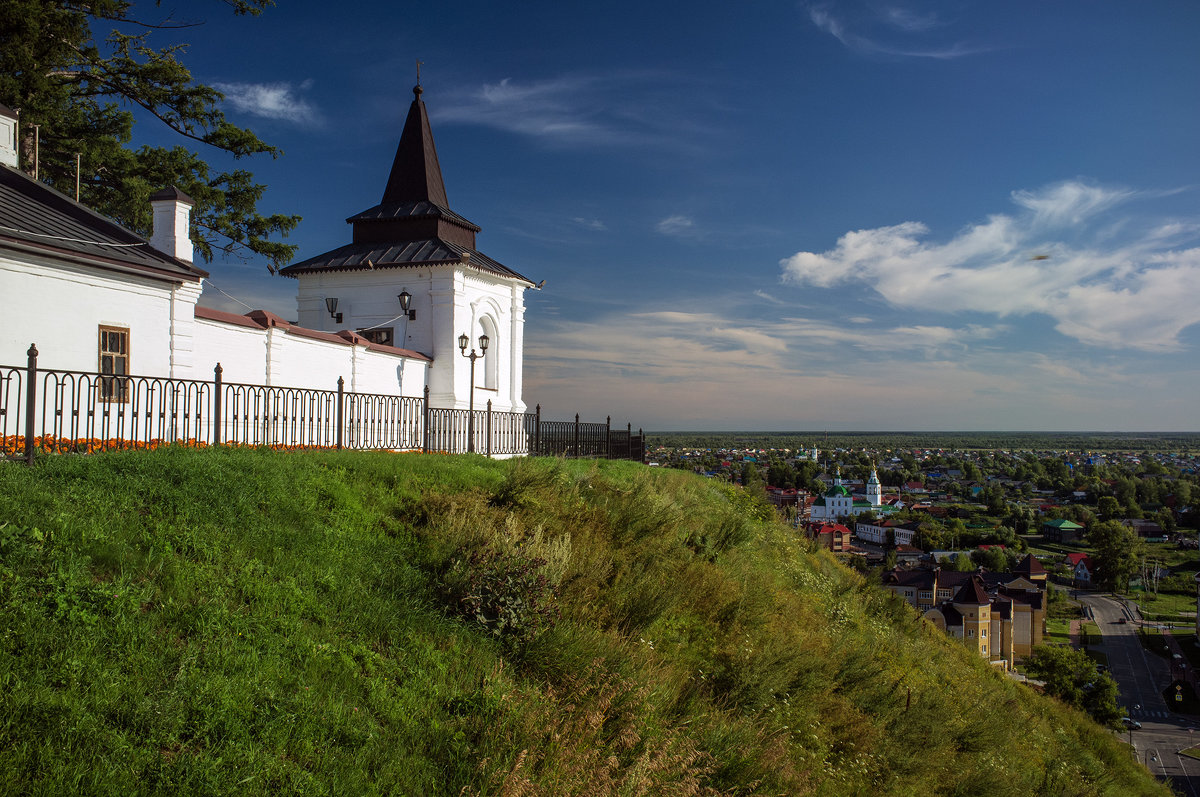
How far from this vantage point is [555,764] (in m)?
4.32

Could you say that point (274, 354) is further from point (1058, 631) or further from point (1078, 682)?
point (1058, 631)

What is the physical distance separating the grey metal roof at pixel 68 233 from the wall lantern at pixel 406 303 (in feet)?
27.0

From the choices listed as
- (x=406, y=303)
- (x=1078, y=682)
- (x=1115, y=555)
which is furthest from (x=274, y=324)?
(x=1115, y=555)

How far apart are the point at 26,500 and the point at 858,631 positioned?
1029 centimetres

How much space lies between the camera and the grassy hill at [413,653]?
3822 millimetres

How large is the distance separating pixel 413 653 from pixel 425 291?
1784 centimetres

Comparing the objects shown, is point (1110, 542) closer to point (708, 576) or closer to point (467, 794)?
point (708, 576)

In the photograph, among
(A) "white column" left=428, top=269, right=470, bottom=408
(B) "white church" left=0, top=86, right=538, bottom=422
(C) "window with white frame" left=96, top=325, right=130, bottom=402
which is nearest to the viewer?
(B) "white church" left=0, top=86, right=538, bottom=422

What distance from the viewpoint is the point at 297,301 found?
23.2 meters

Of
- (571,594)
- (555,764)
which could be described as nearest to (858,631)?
(571,594)

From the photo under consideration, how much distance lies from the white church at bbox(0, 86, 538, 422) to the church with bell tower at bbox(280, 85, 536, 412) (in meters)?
0.04

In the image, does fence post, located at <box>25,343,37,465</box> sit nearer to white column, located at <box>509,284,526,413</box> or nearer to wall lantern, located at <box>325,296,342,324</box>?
wall lantern, located at <box>325,296,342,324</box>

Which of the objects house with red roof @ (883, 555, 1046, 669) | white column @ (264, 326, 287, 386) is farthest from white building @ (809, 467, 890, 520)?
white column @ (264, 326, 287, 386)

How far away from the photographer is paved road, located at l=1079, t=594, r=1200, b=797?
2872 centimetres
